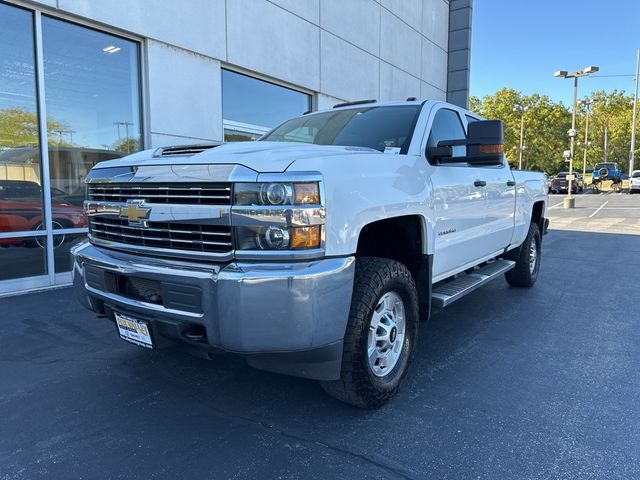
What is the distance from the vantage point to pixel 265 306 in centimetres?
233

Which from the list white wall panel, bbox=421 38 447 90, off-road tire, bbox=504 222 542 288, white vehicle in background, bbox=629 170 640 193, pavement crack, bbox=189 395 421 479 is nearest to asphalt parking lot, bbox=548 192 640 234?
white wall panel, bbox=421 38 447 90

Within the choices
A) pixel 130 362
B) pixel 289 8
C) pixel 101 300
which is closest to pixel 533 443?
pixel 101 300

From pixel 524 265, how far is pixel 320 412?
4342 millimetres

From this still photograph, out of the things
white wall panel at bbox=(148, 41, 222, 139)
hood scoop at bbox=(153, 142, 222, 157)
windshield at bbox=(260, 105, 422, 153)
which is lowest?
hood scoop at bbox=(153, 142, 222, 157)

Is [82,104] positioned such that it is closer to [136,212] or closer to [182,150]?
[182,150]

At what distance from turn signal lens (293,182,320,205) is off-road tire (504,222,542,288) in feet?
15.0

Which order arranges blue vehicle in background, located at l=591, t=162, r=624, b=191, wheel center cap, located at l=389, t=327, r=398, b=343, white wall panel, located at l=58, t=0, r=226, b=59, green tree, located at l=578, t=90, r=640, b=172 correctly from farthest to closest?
green tree, located at l=578, t=90, r=640, b=172 < blue vehicle in background, located at l=591, t=162, r=624, b=191 < white wall panel, located at l=58, t=0, r=226, b=59 < wheel center cap, located at l=389, t=327, r=398, b=343

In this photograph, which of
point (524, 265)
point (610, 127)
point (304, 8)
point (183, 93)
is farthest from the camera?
point (610, 127)

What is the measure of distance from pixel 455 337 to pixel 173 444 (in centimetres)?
276

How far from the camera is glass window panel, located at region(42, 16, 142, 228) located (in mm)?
6512

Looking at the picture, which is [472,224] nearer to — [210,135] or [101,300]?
[101,300]

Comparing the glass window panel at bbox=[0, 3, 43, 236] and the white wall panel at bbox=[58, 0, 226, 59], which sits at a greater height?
the white wall panel at bbox=[58, 0, 226, 59]

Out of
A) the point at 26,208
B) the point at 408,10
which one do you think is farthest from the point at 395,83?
the point at 26,208

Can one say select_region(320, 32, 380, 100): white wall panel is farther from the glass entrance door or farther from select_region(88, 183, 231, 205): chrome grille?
select_region(88, 183, 231, 205): chrome grille
